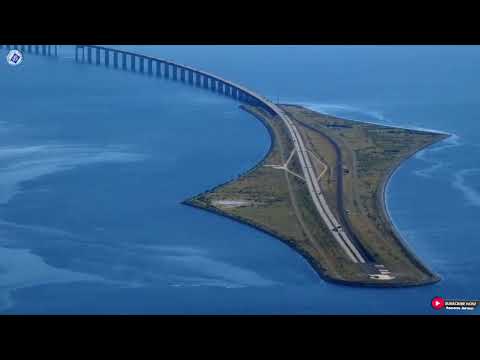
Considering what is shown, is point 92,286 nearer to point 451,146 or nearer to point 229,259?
point 229,259

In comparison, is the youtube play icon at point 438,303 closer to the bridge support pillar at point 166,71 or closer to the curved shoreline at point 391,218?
the curved shoreline at point 391,218

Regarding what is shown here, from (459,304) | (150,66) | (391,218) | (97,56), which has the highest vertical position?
(97,56)

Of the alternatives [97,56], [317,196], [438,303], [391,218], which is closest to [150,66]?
[97,56]

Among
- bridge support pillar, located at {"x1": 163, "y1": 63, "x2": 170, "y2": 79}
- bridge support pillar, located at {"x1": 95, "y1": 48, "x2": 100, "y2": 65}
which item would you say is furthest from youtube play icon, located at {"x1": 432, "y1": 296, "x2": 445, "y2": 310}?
bridge support pillar, located at {"x1": 95, "y1": 48, "x2": 100, "y2": 65}

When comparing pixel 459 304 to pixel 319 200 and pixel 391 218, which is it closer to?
pixel 391 218

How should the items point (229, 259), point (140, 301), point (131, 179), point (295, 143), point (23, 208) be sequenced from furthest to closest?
point (295, 143) → point (131, 179) → point (23, 208) → point (229, 259) → point (140, 301)

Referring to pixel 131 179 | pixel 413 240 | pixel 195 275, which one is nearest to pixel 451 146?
pixel 413 240

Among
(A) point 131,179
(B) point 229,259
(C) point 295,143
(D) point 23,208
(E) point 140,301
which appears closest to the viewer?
(E) point 140,301

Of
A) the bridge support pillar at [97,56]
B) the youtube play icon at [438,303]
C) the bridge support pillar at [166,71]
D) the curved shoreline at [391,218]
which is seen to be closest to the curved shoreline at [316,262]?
the curved shoreline at [391,218]
